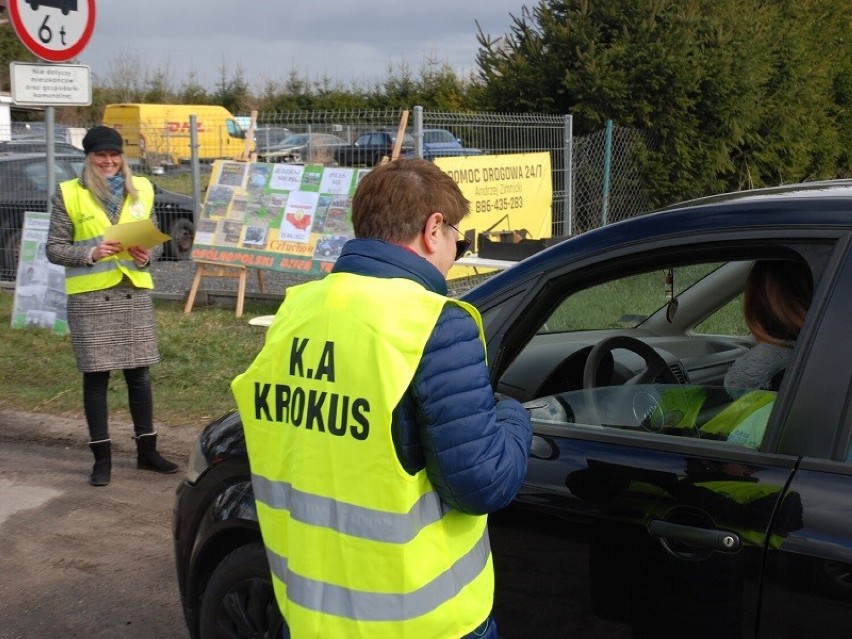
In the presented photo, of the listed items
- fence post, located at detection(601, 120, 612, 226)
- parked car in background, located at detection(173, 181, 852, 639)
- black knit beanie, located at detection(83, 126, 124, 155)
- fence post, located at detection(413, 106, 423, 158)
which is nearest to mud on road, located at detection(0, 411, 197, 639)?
parked car in background, located at detection(173, 181, 852, 639)

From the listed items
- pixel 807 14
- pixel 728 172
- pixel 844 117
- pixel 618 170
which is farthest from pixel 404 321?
pixel 844 117

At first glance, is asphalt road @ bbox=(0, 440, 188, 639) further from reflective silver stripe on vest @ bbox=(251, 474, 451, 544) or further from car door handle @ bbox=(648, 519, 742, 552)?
car door handle @ bbox=(648, 519, 742, 552)

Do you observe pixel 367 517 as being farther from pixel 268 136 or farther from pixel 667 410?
pixel 268 136

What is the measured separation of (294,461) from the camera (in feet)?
7.08

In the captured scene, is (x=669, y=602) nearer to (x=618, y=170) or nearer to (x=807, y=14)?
(x=618, y=170)

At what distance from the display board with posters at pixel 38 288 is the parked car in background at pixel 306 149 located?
2.37 m

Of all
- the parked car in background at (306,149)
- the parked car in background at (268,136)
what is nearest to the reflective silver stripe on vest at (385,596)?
the parked car in background at (306,149)

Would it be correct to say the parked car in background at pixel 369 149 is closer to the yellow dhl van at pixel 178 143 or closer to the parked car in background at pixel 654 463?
the yellow dhl van at pixel 178 143

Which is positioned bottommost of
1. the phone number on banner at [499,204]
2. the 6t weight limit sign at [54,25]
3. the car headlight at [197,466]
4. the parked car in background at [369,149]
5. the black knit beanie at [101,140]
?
the car headlight at [197,466]

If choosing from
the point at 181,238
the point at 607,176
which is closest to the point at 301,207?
the point at 181,238

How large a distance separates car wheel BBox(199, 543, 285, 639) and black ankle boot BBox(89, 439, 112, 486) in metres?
2.84

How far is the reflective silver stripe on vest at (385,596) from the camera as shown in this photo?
2064mm

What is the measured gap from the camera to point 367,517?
205 cm

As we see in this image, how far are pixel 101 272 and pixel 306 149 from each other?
16.4 ft
